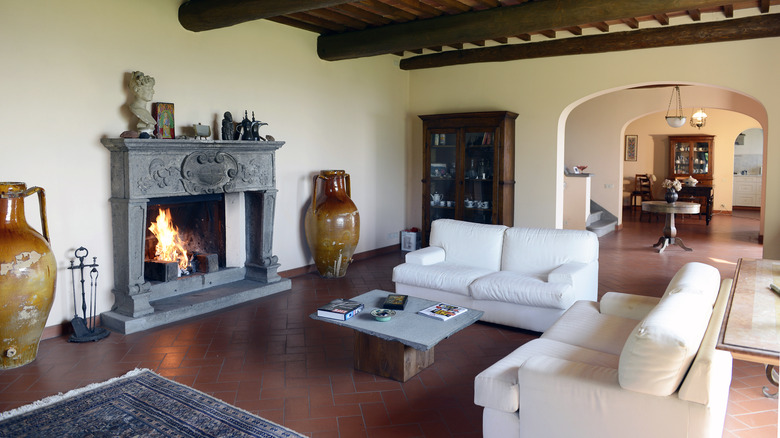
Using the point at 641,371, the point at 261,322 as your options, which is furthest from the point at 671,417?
the point at 261,322

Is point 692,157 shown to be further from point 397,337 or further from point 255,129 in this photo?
point 397,337

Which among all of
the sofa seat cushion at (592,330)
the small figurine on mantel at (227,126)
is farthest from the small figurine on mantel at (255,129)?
the sofa seat cushion at (592,330)

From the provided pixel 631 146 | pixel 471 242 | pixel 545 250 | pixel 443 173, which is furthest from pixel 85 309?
pixel 631 146

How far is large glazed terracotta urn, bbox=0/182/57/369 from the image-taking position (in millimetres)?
3801

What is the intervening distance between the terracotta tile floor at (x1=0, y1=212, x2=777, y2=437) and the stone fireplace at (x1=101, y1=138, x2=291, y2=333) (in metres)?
0.29

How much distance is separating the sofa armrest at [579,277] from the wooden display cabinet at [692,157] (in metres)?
12.1

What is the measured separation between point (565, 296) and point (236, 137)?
3592 mm

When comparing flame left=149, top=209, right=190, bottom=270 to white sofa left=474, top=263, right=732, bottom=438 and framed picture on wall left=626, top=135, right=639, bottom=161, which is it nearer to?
white sofa left=474, top=263, right=732, bottom=438

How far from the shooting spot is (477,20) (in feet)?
19.2

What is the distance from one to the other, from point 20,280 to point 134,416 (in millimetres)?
1463

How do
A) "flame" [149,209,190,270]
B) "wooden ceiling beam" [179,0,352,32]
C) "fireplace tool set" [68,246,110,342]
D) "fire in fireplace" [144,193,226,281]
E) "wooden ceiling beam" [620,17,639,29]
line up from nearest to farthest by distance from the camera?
"fireplace tool set" [68,246,110,342] < "wooden ceiling beam" [179,0,352,32] < "fire in fireplace" [144,193,226,281] < "flame" [149,209,190,270] < "wooden ceiling beam" [620,17,639,29]

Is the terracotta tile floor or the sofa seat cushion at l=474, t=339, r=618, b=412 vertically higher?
the sofa seat cushion at l=474, t=339, r=618, b=412

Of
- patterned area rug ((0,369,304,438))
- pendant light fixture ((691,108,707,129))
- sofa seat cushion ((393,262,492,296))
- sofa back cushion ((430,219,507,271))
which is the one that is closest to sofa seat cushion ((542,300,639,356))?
sofa seat cushion ((393,262,492,296))

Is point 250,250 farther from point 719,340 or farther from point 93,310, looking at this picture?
point 719,340
